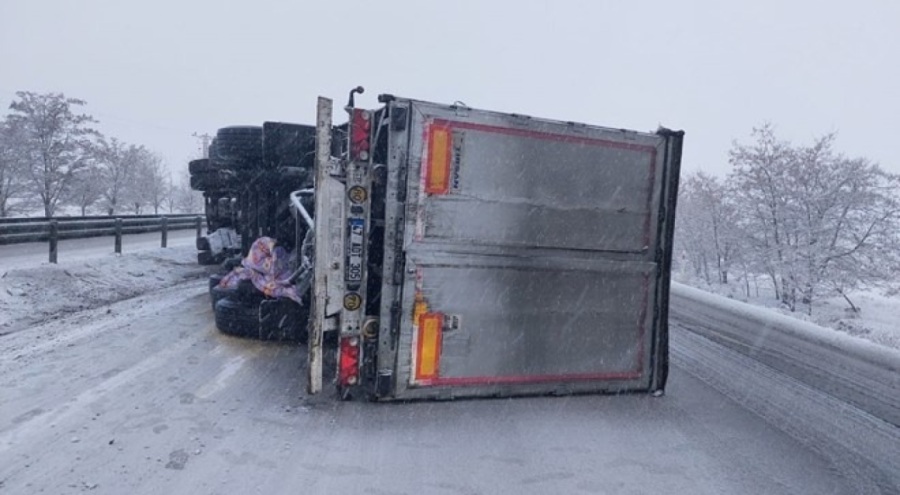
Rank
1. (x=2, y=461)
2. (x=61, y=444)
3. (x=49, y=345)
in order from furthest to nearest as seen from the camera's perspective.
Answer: (x=49, y=345) < (x=61, y=444) < (x=2, y=461)

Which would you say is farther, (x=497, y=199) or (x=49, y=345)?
(x=49, y=345)

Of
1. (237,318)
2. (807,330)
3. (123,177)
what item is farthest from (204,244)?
(123,177)

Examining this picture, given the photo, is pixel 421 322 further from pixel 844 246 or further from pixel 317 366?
pixel 844 246

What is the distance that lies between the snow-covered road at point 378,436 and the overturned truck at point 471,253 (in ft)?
1.17

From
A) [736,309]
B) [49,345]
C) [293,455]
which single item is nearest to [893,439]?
[293,455]

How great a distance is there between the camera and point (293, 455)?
3.17 m

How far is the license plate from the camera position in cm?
388

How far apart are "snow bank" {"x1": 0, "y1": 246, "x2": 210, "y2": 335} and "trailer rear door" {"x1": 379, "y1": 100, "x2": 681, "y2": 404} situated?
5.40 metres

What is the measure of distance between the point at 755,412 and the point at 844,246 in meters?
26.0

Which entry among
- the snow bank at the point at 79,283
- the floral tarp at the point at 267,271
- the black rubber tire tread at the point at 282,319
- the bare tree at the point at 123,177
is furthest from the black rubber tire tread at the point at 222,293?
the bare tree at the point at 123,177

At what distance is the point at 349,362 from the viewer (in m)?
3.89

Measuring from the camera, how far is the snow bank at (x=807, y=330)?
251 inches

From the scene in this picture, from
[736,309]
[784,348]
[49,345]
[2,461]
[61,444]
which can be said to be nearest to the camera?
[2,461]

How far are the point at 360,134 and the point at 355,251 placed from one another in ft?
2.95
